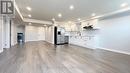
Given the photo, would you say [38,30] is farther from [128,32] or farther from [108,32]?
[128,32]

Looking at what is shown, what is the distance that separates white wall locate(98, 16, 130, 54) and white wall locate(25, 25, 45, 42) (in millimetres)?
8881

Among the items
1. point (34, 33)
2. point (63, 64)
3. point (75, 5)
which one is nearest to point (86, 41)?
point (75, 5)

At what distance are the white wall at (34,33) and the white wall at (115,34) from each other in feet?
29.1

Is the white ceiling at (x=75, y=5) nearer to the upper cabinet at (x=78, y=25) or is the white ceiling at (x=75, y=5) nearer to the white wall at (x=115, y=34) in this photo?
the white wall at (x=115, y=34)

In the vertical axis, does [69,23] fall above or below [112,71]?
above

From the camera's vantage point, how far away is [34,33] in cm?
1259

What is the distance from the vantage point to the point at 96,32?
7.32 m

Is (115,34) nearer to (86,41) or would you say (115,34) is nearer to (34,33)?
(86,41)

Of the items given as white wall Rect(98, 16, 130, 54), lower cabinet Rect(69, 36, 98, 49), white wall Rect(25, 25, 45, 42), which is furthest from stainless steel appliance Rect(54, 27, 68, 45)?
white wall Rect(25, 25, 45, 42)

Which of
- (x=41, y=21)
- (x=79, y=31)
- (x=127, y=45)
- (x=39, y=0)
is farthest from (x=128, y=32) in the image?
(x=41, y=21)

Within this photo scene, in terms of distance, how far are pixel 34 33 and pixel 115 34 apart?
10.2 m

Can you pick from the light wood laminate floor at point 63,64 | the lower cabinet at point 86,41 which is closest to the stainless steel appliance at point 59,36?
the lower cabinet at point 86,41

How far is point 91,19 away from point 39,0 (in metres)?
4.84

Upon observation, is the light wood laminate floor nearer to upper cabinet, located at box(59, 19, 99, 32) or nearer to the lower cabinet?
the lower cabinet
